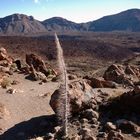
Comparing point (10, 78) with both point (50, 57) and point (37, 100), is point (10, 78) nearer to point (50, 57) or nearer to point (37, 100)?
point (37, 100)

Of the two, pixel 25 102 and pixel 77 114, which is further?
pixel 25 102

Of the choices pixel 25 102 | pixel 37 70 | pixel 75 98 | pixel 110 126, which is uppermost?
pixel 75 98

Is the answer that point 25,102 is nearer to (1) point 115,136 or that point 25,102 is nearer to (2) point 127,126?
(2) point 127,126

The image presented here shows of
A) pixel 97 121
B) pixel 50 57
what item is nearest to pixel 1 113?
pixel 97 121

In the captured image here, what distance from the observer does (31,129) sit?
17078mm

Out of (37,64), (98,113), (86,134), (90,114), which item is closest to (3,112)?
(90,114)

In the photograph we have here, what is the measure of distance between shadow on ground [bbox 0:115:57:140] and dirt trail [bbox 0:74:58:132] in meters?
0.61

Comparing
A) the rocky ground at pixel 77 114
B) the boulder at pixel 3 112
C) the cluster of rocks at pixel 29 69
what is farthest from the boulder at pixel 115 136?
the cluster of rocks at pixel 29 69

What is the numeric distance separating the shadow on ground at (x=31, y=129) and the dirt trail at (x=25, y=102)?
1.99 ft

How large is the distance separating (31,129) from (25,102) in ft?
18.5

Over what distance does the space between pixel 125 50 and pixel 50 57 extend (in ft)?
→ 143

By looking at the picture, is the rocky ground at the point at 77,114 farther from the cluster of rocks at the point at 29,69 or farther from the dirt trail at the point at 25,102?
the cluster of rocks at the point at 29,69

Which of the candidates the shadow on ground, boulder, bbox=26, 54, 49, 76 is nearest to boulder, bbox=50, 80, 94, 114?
the shadow on ground

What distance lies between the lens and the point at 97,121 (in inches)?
618
